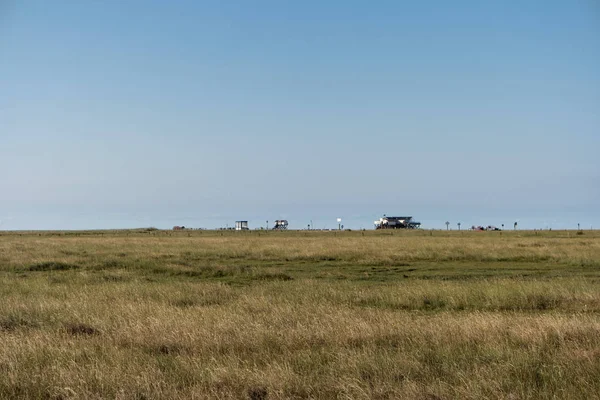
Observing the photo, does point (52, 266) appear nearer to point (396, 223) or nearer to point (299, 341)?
point (299, 341)

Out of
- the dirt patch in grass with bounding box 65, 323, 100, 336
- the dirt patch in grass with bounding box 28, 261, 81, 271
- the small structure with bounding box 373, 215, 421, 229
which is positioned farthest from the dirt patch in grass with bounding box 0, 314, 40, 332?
the small structure with bounding box 373, 215, 421, 229

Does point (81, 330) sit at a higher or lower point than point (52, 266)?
lower

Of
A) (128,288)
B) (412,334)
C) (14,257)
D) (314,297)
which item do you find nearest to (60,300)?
(128,288)

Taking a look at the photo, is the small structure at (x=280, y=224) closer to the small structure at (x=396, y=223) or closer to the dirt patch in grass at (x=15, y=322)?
the small structure at (x=396, y=223)

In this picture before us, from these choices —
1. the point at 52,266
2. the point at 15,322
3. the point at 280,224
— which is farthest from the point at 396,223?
the point at 15,322

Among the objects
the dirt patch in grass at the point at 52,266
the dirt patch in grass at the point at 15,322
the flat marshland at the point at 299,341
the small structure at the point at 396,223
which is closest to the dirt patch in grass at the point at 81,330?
the flat marshland at the point at 299,341

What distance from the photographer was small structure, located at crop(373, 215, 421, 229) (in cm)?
13550

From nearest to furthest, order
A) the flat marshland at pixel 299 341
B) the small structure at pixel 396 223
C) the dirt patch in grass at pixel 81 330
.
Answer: the flat marshland at pixel 299 341 → the dirt patch in grass at pixel 81 330 → the small structure at pixel 396 223

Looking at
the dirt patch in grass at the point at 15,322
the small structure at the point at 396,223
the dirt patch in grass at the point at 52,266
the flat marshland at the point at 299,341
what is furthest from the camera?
the small structure at the point at 396,223

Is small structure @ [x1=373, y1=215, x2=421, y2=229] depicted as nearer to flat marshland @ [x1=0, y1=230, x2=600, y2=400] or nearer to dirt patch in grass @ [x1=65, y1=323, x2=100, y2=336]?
flat marshland @ [x1=0, y1=230, x2=600, y2=400]

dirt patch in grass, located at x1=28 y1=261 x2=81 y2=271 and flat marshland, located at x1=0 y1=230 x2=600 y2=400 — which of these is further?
dirt patch in grass, located at x1=28 y1=261 x2=81 y2=271

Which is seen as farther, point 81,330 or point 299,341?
point 81,330

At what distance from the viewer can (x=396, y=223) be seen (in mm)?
135625

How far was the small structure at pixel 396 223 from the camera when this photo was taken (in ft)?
445
